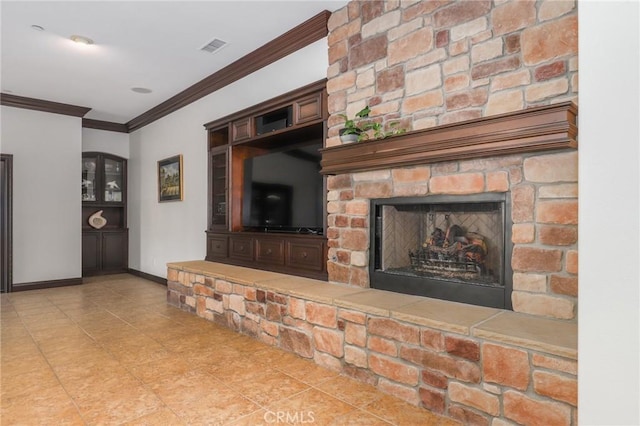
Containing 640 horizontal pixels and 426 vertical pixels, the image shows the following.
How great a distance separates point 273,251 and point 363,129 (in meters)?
1.64

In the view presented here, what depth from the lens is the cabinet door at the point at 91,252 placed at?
21.7ft

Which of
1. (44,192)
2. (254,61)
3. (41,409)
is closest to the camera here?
(41,409)

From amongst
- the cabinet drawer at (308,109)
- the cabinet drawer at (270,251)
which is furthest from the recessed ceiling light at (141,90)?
the cabinet drawer at (270,251)

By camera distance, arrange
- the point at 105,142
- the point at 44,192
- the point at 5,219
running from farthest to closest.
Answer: the point at 105,142, the point at 44,192, the point at 5,219

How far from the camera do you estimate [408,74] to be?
2.74 metres

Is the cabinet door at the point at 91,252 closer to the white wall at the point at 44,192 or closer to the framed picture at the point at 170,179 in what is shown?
the white wall at the point at 44,192

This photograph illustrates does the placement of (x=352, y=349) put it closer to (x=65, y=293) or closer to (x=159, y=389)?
(x=159, y=389)

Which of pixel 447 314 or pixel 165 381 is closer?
pixel 447 314

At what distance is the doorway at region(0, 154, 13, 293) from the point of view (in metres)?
5.31

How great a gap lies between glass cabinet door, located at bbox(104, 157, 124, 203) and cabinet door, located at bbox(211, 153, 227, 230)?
3.04 m

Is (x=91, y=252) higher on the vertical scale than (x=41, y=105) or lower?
lower

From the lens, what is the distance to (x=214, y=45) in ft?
12.8

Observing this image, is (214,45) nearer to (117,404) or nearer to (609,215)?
(117,404)

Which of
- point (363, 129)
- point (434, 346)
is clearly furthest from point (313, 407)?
point (363, 129)
